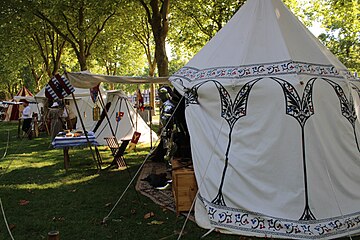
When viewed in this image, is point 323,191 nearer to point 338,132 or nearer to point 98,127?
point 338,132

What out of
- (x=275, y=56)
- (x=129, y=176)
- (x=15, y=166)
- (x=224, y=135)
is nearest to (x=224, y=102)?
(x=224, y=135)

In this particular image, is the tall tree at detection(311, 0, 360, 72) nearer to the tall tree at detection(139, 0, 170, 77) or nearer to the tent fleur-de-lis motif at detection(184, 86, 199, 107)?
the tall tree at detection(139, 0, 170, 77)

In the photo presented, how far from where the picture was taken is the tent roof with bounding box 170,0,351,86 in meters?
5.56

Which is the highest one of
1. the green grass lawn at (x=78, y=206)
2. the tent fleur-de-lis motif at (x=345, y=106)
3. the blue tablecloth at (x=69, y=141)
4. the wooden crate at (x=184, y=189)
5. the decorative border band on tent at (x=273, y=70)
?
the decorative border band on tent at (x=273, y=70)

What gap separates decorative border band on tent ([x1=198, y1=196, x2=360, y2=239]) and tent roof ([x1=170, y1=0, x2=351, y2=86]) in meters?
2.08

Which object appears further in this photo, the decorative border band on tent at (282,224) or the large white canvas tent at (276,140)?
the large white canvas tent at (276,140)

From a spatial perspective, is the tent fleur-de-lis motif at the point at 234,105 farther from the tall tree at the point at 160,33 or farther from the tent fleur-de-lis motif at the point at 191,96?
the tall tree at the point at 160,33

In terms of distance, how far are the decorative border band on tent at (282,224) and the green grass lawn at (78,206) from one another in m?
0.26

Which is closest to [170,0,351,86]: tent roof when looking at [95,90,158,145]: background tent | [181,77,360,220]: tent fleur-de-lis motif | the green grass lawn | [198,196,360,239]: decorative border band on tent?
[181,77,360,220]: tent fleur-de-lis motif

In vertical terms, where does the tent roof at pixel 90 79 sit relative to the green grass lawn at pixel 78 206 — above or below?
above

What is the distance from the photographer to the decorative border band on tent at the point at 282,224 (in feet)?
15.6

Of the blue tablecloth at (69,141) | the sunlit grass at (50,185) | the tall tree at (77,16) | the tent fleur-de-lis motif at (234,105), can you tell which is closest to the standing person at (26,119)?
the tall tree at (77,16)

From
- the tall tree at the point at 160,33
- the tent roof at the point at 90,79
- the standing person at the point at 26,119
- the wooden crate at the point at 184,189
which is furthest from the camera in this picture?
the standing person at the point at 26,119

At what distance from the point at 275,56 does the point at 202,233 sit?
9.50 ft
